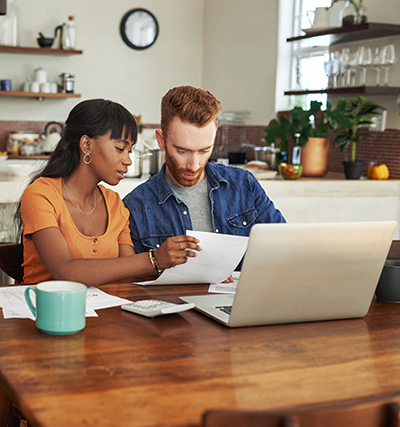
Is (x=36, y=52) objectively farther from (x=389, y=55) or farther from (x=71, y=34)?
(x=389, y=55)

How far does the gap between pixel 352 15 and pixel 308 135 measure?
0.86 metres

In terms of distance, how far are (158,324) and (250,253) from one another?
0.80ft

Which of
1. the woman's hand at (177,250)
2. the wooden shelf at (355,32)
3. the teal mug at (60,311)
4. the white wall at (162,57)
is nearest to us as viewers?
the teal mug at (60,311)

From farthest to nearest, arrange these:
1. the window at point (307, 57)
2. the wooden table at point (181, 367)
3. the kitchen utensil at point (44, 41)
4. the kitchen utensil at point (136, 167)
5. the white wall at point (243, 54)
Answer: the kitchen utensil at point (44, 41) < the white wall at point (243, 54) < the window at point (307, 57) < the kitchen utensil at point (136, 167) < the wooden table at point (181, 367)

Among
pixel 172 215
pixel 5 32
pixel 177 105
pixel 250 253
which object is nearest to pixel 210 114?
pixel 177 105

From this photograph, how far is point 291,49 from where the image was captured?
4840 millimetres

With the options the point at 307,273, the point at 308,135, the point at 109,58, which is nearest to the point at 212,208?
the point at 307,273

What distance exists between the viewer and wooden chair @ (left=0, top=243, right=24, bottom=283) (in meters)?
1.71

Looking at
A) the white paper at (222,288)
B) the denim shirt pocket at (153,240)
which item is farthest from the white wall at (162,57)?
the white paper at (222,288)

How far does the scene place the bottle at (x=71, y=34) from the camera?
17.1 feet

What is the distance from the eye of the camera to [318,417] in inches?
23.9

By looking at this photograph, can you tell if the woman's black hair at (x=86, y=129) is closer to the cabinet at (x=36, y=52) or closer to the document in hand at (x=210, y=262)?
the document in hand at (x=210, y=262)

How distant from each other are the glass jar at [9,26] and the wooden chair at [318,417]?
16.7 feet

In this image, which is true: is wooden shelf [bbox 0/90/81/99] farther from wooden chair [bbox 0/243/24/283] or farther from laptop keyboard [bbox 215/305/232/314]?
laptop keyboard [bbox 215/305/232/314]
